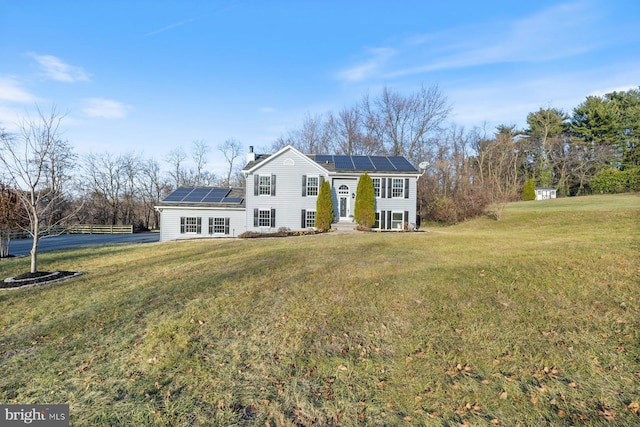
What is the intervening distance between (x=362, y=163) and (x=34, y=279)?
19.6 m

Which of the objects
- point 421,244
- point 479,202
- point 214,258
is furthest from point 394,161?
point 214,258

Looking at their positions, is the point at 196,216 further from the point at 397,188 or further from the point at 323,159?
the point at 397,188

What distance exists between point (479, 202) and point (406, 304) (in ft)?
70.0

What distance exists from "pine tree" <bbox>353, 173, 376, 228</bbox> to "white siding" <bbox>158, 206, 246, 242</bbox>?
8.15 metres

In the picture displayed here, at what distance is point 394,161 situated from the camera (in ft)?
79.1

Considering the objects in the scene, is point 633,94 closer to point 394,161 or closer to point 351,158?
point 394,161

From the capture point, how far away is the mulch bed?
7996mm

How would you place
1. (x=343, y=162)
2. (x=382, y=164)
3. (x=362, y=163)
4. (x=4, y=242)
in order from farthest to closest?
1. (x=343, y=162)
2. (x=362, y=163)
3. (x=382, y=164)
4. (x=4, y=242)

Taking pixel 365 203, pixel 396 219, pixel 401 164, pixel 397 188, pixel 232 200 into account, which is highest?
pixel 401 164

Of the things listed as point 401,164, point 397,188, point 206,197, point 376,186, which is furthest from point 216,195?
point 401,164

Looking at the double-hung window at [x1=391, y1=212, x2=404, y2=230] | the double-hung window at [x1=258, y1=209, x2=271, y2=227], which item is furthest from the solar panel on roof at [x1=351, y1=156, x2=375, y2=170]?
the double-hung window at [x1=258, y1=209, x2=271, y2=227]

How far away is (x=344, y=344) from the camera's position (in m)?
4.51

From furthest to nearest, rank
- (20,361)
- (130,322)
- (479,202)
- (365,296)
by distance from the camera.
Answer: (479,202)
(365,296)
(130,322)
(20,361)

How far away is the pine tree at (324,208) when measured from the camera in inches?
808
